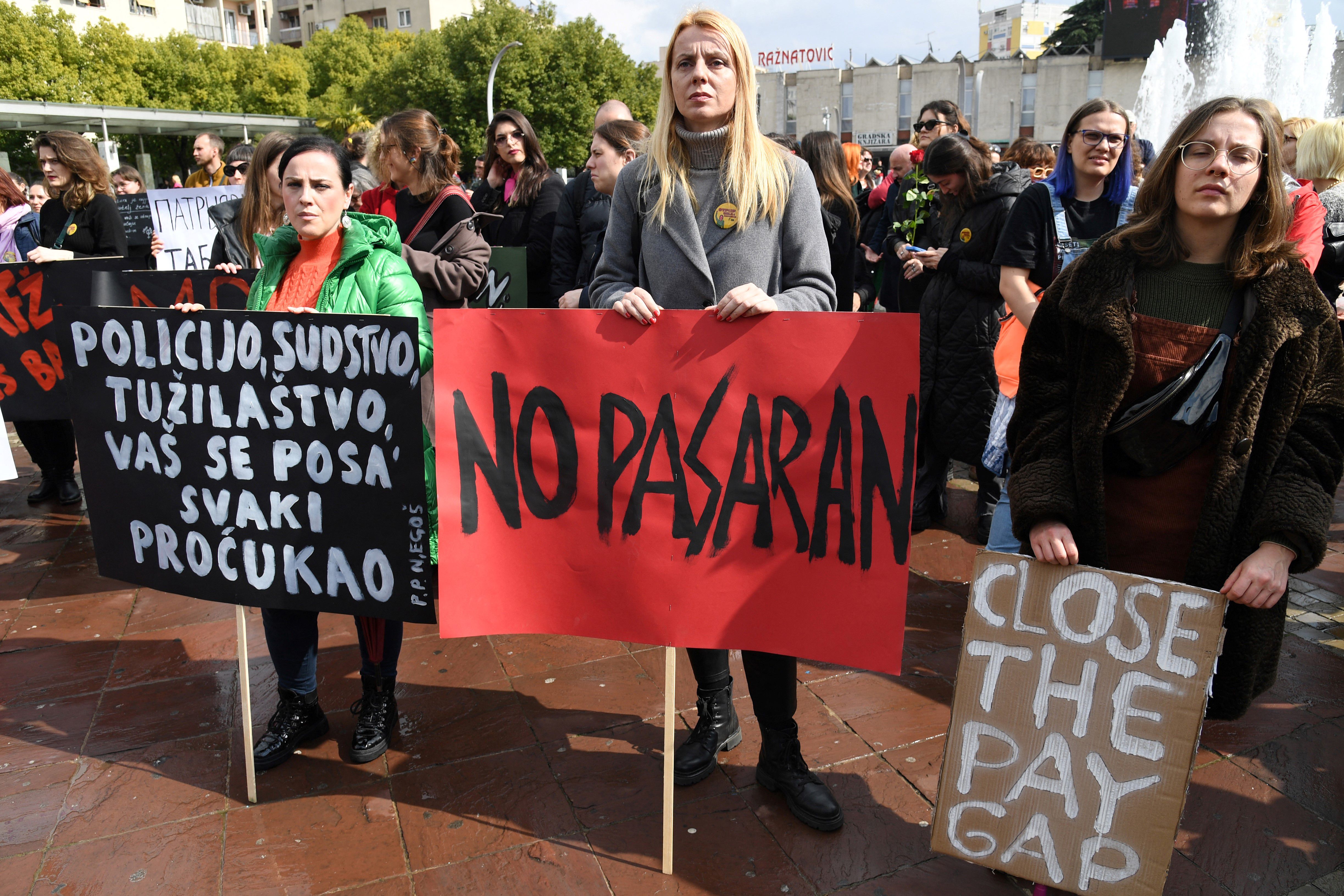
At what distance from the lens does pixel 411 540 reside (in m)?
2.49

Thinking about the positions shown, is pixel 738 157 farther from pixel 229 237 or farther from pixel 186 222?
pixel 186 222

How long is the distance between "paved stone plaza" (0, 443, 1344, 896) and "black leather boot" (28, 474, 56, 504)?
6.81 feet

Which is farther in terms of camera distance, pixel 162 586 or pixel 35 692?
pixel 35 692

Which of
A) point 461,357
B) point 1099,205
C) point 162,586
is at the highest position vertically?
point 1099,205

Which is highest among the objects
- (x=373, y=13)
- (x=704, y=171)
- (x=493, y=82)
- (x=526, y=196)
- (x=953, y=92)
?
(x=373, y=13)

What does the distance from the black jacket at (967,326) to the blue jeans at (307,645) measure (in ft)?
8.54

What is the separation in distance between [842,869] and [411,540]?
1.41 m

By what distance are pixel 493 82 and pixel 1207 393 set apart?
3641 centimetres

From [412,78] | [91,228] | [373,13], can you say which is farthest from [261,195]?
[373,13]

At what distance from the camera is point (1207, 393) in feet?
6.38

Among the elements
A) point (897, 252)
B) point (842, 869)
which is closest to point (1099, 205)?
point (897, 252)

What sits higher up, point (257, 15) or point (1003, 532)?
point (257, 15)

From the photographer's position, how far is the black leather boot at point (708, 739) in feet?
8.74

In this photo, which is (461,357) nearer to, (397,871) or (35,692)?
(397,871)
